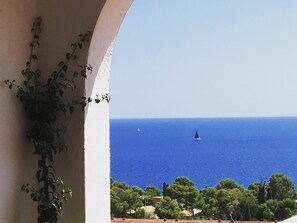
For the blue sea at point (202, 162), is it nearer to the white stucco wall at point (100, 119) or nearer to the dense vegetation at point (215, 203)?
the dense vegetation at point (215, 203)

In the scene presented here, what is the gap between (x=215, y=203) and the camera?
21.9 m

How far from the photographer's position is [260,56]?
70.6 meters

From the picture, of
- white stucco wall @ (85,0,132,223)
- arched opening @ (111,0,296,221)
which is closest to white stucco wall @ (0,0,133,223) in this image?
white stucco wall @ (85,0,132,223)

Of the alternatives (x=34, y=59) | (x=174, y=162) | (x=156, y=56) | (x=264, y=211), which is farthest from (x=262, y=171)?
(x=34, y=59)

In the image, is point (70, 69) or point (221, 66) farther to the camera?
point (221, 66)

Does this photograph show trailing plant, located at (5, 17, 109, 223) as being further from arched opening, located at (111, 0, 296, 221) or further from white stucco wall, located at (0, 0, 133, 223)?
arched opening, located at (111, 0, 296, 221)

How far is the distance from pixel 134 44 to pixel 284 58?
21.2m

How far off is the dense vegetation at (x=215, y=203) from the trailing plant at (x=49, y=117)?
14.3m

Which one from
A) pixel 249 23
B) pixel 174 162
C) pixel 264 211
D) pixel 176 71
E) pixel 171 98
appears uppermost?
pixel 249 23

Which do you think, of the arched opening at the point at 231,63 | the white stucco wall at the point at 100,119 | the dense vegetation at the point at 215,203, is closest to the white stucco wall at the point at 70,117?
the white stucco wall at the point at 100,119

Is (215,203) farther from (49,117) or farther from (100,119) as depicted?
(49,117)

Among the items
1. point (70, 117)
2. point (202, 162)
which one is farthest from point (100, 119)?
point (202, 162)

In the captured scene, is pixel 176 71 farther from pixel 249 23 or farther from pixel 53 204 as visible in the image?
pixel 53 204

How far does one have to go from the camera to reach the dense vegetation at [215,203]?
59.8 ft
